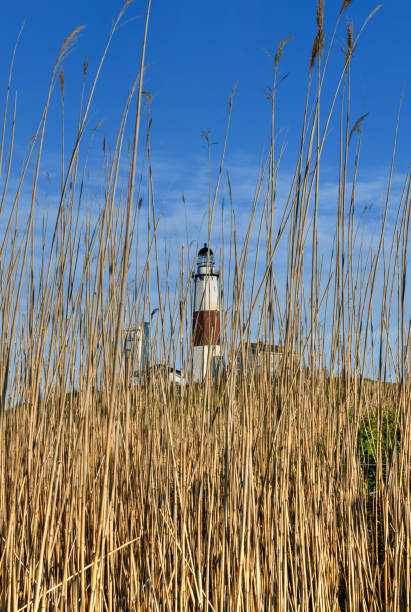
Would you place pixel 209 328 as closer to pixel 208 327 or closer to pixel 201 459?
pixel 201 459

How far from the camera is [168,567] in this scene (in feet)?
4.44

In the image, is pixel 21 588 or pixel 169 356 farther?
pixel 169 356

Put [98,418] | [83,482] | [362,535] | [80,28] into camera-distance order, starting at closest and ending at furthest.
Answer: [80,28], [83,482], [362,535], [98,418]

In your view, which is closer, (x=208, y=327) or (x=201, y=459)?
(x=201, y=459)

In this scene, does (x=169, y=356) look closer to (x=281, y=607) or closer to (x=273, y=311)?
(x=273, y=311)

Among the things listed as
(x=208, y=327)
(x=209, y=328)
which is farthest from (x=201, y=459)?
(x=208, y=327)

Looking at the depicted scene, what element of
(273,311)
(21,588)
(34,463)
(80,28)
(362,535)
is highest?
(80,28)

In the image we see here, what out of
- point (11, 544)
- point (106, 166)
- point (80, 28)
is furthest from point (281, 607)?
point (80, 28)

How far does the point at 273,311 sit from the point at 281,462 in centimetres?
32

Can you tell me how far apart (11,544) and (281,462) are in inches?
22.0

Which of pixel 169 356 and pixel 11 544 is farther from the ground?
pixel 169 356

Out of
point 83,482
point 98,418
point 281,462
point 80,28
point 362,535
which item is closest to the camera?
point 80,28

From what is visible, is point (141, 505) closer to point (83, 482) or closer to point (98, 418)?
point (98, 418)

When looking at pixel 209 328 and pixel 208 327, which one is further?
pixel 208 327
